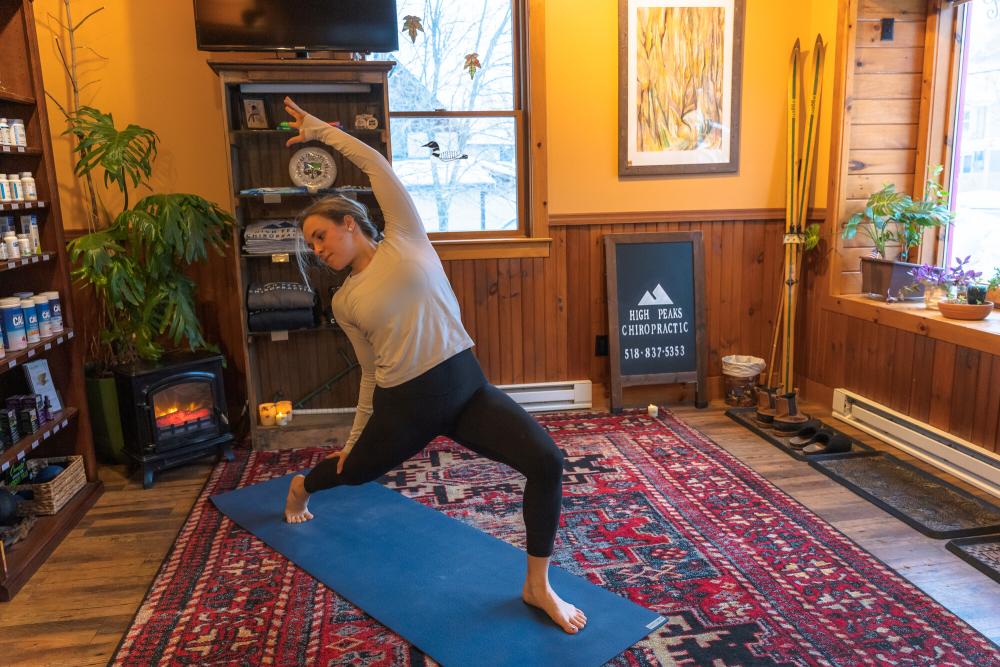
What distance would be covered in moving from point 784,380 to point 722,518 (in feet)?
5.57

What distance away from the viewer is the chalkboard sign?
175 inches

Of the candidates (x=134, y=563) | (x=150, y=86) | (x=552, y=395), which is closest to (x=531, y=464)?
(x=134, y=563)

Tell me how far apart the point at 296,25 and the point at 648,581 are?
298cm

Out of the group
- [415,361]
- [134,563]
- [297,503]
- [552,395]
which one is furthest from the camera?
[552,395]

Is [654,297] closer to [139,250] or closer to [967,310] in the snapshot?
[967,310]

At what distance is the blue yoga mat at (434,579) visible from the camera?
86.4 inches

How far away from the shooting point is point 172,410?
3598 millimetres

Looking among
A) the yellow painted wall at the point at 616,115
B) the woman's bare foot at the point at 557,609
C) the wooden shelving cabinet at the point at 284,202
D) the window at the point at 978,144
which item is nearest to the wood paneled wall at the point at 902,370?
the window at the point at 978,144

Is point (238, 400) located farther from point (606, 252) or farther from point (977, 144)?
point (977, 144)

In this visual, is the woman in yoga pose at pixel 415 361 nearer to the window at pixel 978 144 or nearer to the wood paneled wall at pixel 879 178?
the wood paneled wall at pixel 879 178

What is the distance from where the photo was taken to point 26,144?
10.3 feet

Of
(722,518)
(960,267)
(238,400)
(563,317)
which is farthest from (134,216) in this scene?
(960,267)

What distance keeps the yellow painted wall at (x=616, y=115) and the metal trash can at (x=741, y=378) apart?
0.96 m

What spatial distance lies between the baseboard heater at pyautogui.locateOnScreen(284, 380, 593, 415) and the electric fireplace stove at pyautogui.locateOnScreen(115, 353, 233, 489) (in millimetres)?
1614
